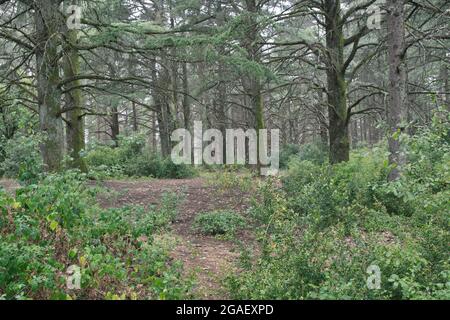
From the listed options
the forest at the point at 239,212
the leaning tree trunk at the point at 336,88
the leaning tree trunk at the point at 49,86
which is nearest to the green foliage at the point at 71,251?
the forest at the point at 239,212

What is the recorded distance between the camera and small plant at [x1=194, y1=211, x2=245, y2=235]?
8758mm

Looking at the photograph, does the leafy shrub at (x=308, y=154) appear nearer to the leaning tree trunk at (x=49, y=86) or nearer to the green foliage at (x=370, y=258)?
the leaning tree trunk at (x=49, y=86)

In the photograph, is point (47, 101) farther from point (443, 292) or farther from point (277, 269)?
point (443, 292)

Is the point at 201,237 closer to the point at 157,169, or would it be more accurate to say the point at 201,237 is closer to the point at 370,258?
the point at 370,258

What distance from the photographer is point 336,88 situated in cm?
1186

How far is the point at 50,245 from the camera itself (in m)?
5.60

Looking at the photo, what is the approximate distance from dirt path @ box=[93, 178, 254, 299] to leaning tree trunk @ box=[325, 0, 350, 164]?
3.04 metres

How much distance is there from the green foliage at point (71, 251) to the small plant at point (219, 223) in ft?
7.35

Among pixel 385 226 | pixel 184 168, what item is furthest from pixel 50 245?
pixel 184 168

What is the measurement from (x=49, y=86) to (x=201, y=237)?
16.3 feet

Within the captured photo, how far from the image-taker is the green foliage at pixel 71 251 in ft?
15.5

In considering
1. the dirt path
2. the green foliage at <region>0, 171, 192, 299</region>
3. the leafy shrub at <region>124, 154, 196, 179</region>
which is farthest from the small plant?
the leafy shrub at <region>124, 154, 196, 179</region>

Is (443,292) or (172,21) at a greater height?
(172,21)
